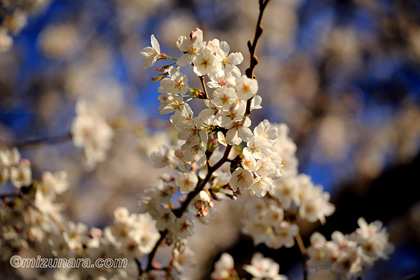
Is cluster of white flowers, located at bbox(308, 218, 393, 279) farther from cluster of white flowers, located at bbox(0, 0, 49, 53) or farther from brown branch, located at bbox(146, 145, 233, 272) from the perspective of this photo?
cluster of white flowers, located at bbox(0, 0, 49, 53)

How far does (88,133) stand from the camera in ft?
8.50

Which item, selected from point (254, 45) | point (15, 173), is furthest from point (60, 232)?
point (254, 45)

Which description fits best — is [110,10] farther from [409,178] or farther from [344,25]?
[409,178]

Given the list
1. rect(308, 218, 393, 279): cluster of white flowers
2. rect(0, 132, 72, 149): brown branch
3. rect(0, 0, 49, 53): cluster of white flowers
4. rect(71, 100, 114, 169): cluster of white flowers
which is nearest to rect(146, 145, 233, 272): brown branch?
rect(308, 218, 393, 279): cluster of white flowers

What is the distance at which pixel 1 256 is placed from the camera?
1948mm

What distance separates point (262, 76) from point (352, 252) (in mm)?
5865

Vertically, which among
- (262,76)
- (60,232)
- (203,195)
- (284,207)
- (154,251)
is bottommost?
(60,232)

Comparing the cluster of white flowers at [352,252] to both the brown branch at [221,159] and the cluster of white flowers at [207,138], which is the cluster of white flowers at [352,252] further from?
the brown branch at [221,159]

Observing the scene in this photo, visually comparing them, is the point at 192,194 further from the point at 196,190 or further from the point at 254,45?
the point at 254,45

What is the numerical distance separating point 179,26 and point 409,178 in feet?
20.0

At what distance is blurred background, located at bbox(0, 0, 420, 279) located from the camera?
600 centimetres

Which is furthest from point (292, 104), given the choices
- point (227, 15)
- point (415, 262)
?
point (415, 262)

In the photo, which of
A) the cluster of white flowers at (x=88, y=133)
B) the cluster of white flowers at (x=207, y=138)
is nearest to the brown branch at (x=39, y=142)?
the cluster of white flowers at (x=88, y=133)

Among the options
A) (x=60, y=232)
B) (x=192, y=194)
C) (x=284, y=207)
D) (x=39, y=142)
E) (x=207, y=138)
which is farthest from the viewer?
(x=39, y=142)
